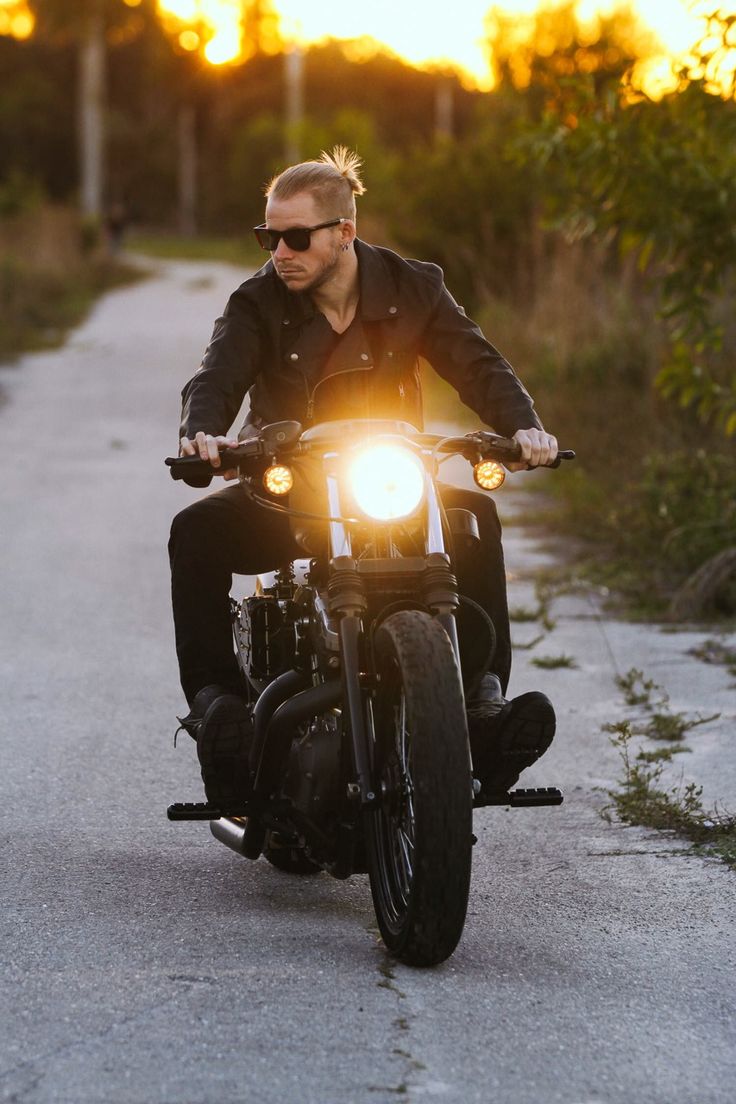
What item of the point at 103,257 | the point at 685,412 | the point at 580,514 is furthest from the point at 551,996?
the point at 103,257

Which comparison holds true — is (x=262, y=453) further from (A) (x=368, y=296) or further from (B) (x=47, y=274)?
(B) (x=47, y=274)

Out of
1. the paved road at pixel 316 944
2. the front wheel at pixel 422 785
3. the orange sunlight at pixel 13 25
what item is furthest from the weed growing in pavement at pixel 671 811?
the orange sunlight at pixel 13 25

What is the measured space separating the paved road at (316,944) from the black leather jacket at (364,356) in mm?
1214

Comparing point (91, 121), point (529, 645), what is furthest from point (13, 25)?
point (529, 645)

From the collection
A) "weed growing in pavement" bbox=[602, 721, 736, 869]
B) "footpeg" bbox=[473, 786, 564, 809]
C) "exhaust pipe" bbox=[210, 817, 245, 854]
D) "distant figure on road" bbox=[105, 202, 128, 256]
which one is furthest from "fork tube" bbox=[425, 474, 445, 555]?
"distant figure on road" bbox=[105, 202, 128, 256]

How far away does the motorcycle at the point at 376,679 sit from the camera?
3.63 meters

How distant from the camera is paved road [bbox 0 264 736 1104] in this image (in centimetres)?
322

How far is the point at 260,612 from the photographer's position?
14.5 ft

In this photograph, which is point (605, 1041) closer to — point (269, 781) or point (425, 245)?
point (269, 781)

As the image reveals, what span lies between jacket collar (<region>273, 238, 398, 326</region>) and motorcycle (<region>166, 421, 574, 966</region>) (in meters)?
0.50

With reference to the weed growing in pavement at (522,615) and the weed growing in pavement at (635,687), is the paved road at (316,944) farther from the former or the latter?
the weed growing in pavement at (522,615)

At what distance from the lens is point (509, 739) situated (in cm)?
407

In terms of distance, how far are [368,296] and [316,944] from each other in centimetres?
164

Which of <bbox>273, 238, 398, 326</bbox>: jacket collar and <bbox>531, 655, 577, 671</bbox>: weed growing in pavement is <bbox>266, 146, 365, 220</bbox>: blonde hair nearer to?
<bbox>273, 238, 398, 326</bbox>: jacket collar
